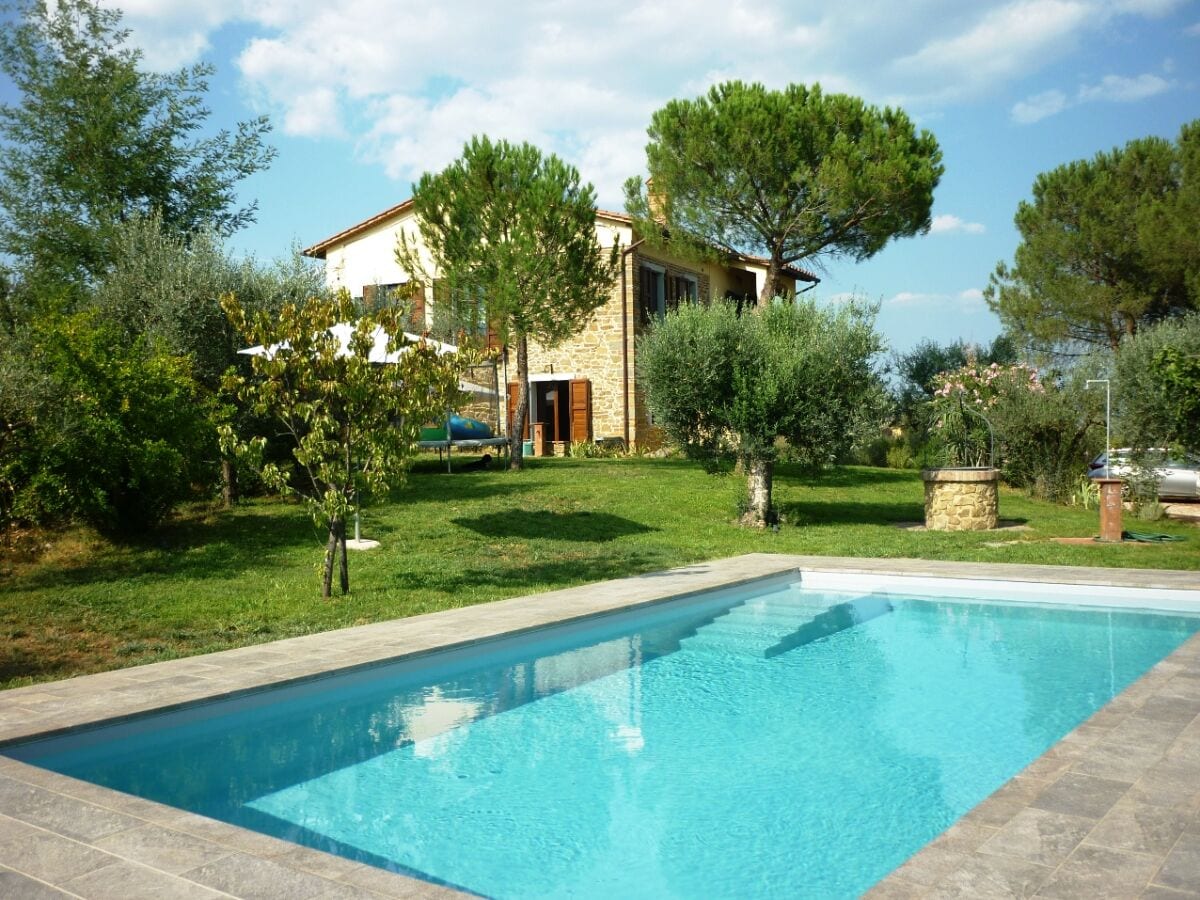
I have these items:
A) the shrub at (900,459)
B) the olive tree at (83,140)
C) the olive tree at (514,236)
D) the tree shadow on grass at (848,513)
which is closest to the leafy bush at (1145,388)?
the tree shadow on grass at (848,513)

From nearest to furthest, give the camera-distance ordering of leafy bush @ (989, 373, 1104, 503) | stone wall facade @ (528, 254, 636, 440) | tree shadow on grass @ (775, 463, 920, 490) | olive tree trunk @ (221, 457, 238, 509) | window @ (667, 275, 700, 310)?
olive tree trunk @ (221, 457, 238, 509) < leafy bush @ (989, 373, 1104, 503) < tree shadow on grass @ (775, 463, 920, 490) < stone wall facade @ (528, 254, 636, 440) < window @ (667, 275, 700, 310)

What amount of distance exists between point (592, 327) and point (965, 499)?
11.8m

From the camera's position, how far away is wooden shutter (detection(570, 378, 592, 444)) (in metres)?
23.5

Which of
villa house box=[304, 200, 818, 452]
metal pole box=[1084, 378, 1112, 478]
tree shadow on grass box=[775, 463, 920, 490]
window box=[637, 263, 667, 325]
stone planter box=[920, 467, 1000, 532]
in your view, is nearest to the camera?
stone planter box=[920, 467, 1000, 532]

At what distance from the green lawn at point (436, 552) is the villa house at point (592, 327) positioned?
5.73 m

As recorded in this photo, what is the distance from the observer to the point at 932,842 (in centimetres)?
322

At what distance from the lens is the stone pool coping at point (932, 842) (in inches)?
114

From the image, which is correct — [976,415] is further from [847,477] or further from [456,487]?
[456,487]

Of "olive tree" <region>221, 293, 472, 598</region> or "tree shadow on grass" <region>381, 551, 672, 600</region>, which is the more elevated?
"olive tree" <region>221, 293, 472, 598</region>

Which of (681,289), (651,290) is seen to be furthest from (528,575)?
(681,289)

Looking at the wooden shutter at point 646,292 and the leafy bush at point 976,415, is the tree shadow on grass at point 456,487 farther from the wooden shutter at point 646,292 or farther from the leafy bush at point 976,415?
the leafy bush at point 976,415

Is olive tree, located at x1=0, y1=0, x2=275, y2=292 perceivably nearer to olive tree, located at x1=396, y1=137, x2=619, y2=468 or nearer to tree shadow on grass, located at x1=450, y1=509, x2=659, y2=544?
olive tree, located at x1=396, y1=137, x2=619, y2=468

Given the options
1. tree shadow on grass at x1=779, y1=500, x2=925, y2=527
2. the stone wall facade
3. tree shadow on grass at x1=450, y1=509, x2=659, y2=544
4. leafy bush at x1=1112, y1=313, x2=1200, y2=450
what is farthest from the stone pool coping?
the stone wall facade

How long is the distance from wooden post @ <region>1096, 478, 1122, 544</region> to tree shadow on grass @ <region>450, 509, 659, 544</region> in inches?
226
